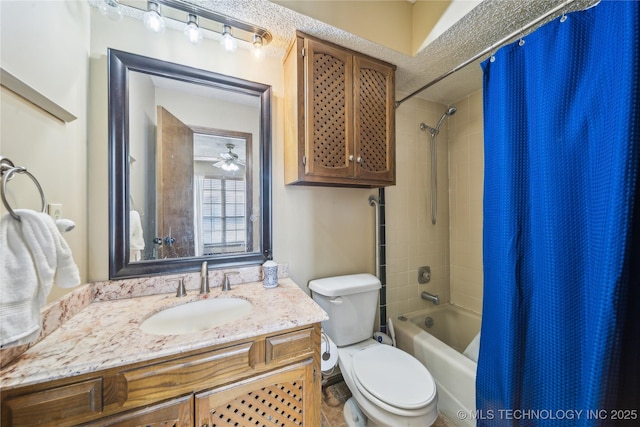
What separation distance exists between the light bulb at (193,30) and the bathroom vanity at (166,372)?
130 cm

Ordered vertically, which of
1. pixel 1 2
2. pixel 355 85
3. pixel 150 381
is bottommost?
pixel 150 381

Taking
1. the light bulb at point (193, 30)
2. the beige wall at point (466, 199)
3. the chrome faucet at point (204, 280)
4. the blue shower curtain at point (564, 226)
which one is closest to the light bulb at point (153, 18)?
the light bulb at point (193, 30)

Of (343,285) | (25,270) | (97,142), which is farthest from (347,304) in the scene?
(97,142)

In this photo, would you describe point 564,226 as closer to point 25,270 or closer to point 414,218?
point 414,218

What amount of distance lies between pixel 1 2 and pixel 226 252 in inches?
44.3

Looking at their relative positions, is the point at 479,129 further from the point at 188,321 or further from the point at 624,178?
the point at 188,321

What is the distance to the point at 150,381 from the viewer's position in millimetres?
693

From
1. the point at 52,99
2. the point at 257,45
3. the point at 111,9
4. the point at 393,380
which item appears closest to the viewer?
the point at 52,99

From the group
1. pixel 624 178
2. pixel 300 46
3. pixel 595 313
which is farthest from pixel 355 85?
pixel 595 313

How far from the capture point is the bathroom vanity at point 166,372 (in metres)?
0.61

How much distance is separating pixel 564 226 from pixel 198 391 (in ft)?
4.82

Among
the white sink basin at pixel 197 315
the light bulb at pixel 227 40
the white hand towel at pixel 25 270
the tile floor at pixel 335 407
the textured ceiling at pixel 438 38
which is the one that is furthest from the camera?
the tile floor at pixel 335 407

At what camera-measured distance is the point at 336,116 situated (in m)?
1.28

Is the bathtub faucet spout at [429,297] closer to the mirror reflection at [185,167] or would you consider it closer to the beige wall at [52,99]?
the mirror reflection at [185,167]
